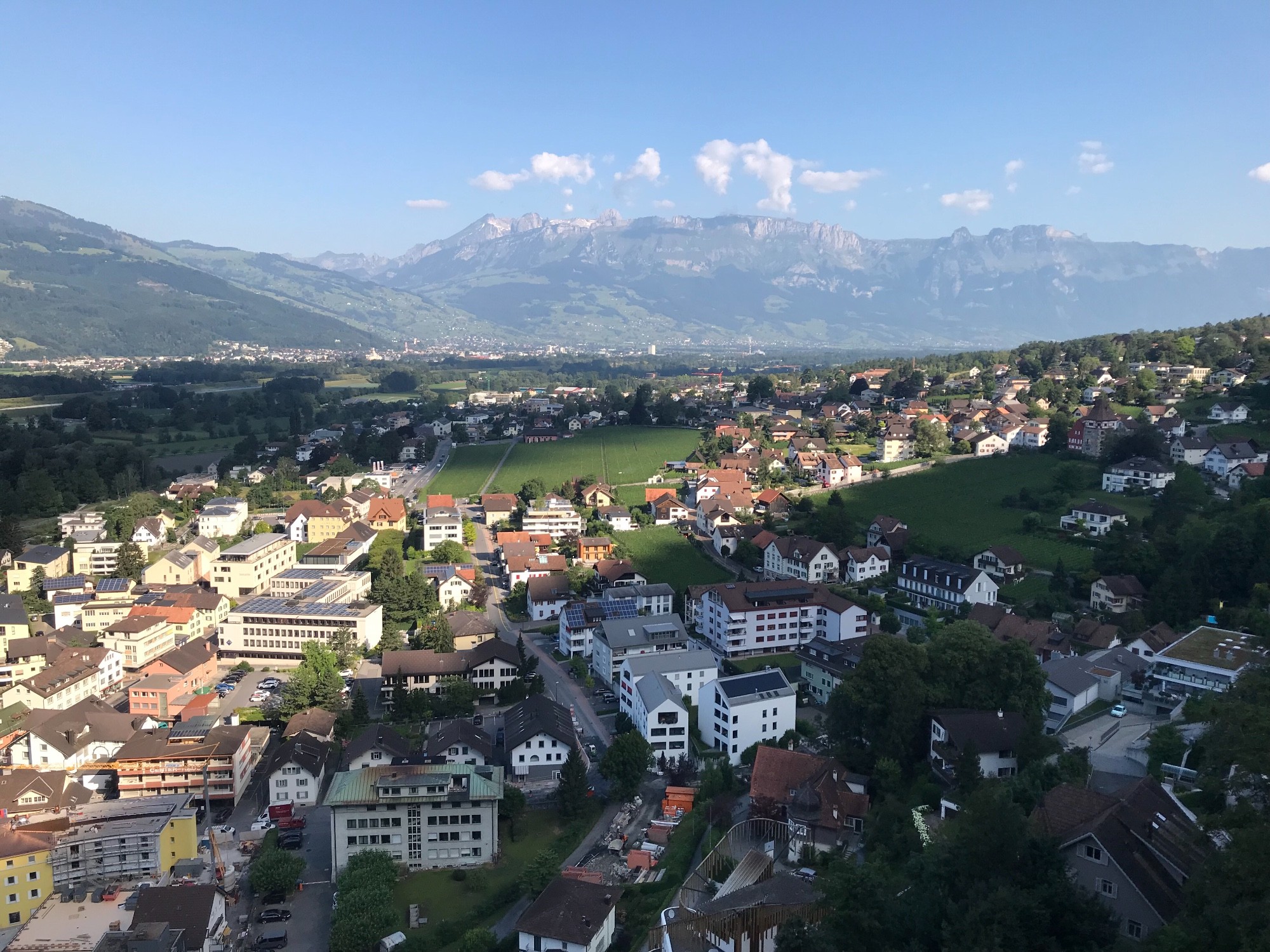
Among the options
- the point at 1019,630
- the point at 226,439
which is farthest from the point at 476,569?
the point at 226,439

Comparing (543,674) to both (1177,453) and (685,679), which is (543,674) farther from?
(1177,453)

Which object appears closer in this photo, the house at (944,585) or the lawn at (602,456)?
the house at (944,585)

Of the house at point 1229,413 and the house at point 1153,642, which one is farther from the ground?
the house at point 1229,413

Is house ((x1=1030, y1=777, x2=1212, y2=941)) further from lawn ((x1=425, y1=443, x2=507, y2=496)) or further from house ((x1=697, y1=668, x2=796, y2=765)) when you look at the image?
lawn ((x1=425, y1=443, x2=507, y2=496))

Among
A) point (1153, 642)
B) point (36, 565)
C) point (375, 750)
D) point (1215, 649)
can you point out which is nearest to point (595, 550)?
point (375, 750)

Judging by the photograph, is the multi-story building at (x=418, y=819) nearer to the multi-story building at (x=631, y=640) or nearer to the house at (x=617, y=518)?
the multi-story building at (x=631, y=640)

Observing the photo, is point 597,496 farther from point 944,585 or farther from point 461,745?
point 461,745

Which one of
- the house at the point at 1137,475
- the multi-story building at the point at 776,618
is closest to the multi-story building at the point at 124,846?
the multi-story building at the point at 776,618
